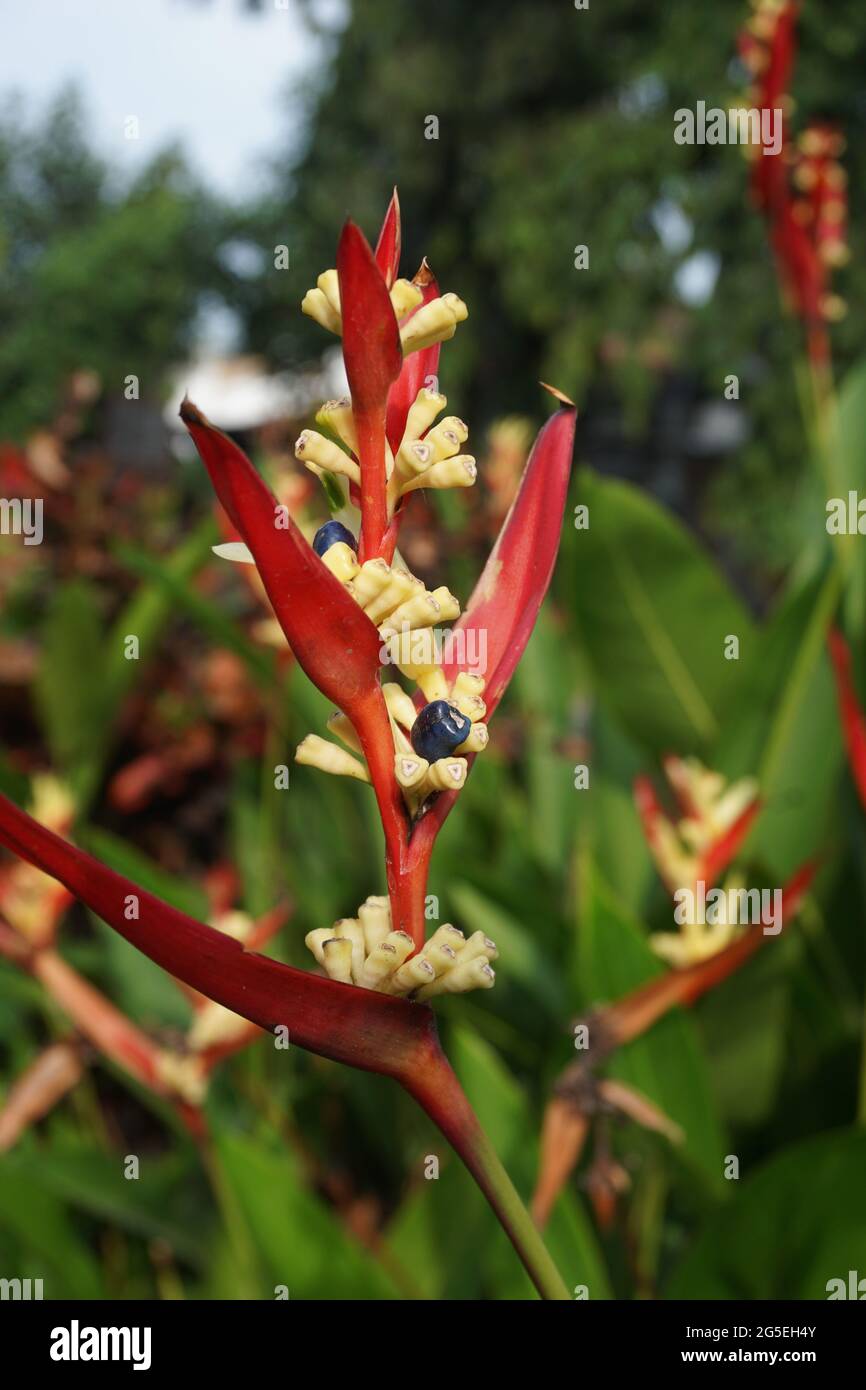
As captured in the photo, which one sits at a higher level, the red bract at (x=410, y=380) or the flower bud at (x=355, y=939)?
the red bract at (x=410, y=380)

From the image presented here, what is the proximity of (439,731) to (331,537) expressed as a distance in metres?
0.07

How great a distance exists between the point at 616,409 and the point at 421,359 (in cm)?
998

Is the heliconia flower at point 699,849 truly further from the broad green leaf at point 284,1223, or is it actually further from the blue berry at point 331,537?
the blue berry at point 331,537

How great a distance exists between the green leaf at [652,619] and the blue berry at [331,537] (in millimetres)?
962

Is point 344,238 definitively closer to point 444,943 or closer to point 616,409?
point 444,943

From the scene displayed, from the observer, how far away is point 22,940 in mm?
915

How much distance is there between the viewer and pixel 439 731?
1.17 ft

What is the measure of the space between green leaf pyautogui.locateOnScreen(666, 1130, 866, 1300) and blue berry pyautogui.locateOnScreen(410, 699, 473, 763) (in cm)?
54

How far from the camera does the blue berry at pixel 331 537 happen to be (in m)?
0.38

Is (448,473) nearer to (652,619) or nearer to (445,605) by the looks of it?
(445,605)

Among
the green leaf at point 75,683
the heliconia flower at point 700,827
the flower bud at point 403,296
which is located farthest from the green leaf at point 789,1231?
the green leaf at point 75,683

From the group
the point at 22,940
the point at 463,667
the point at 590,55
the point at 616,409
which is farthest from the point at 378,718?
the point at 616,409

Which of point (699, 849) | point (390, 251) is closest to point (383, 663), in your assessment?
point (390, 251)
